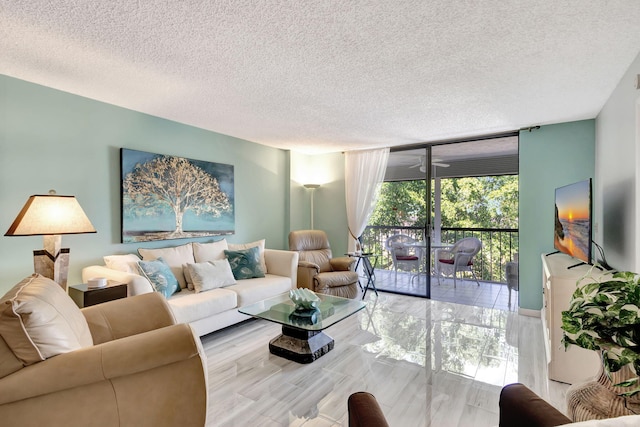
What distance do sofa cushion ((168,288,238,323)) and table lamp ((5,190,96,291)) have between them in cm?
89

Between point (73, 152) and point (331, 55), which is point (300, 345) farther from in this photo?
point (73, 152)

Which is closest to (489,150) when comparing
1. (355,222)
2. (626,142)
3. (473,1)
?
(355,222)

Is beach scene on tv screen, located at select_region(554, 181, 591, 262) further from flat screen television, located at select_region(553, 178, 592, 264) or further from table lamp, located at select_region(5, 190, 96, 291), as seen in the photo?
table lamp, located at select_region(5, 190, 96, 291)

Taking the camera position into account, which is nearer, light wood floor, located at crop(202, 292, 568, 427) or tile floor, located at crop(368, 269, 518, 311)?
light wood floor, located at crop(202, 292, 568, 427)

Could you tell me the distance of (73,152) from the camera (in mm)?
2914

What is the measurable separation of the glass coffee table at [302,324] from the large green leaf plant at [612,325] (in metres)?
1.76

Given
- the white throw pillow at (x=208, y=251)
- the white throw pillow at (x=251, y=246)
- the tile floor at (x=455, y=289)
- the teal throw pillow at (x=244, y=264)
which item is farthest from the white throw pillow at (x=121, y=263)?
the tile floor at (x=455, y=289)

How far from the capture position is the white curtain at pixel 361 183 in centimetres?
514

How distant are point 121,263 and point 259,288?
54.8 inches

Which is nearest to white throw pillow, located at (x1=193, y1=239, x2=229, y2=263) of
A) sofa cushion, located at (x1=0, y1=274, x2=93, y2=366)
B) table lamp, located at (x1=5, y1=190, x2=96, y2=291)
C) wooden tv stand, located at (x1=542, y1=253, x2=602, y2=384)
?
table lamp, located at (x1=5, y1=190, x2=96, y2=291)

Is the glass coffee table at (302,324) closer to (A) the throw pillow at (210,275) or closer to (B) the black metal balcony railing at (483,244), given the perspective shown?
(A) the throw pillow at (210,275)

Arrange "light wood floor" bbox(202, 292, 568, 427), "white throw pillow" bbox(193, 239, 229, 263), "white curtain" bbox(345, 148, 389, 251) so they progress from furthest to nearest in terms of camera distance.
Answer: "white curtain" bbox(345, 148, 389, 251) → "white throw pillow" bbox(193, 239, 229, 263) → "light wood floor" bbox(202, 292, 568, 427)

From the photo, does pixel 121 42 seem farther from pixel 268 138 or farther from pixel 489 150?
pixel 489 150

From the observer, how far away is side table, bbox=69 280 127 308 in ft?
7.92
